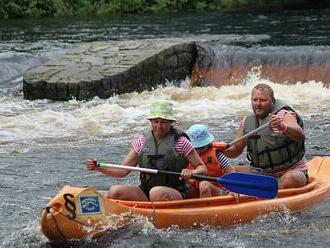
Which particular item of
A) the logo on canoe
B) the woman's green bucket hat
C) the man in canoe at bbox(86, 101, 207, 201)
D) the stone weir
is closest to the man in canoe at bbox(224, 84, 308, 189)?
the man in canoe at bbox(86, 101, 207, 201)

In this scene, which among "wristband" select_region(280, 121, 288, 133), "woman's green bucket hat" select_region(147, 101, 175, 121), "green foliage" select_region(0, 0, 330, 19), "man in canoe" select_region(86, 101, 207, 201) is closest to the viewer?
"woman's green bucket hat" select_region(147, 101, 175, 121)

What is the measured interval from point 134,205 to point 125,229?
189 millimetres

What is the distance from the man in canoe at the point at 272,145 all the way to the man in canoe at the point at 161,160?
23.3 inches

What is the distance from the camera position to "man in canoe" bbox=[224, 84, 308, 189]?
585cm

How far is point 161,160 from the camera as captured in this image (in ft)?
18.2

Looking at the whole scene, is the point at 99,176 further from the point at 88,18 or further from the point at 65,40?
the point at 88,18

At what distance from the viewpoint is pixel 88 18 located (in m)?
23.2

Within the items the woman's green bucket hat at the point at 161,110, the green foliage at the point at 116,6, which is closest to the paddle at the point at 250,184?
the woman's green bucket hat at the point at 161,110

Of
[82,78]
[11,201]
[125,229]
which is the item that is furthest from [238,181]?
[82,78]

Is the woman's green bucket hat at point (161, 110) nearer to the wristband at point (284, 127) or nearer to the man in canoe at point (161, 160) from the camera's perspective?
the man in canoe at point (161, 160)

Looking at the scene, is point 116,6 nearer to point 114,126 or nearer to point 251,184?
point 114,126

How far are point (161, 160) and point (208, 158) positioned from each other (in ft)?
1.61

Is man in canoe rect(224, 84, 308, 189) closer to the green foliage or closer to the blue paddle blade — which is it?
the blue paddle blade

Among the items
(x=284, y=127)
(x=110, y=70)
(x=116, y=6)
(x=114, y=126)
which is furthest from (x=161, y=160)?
(x=116, y=6)
